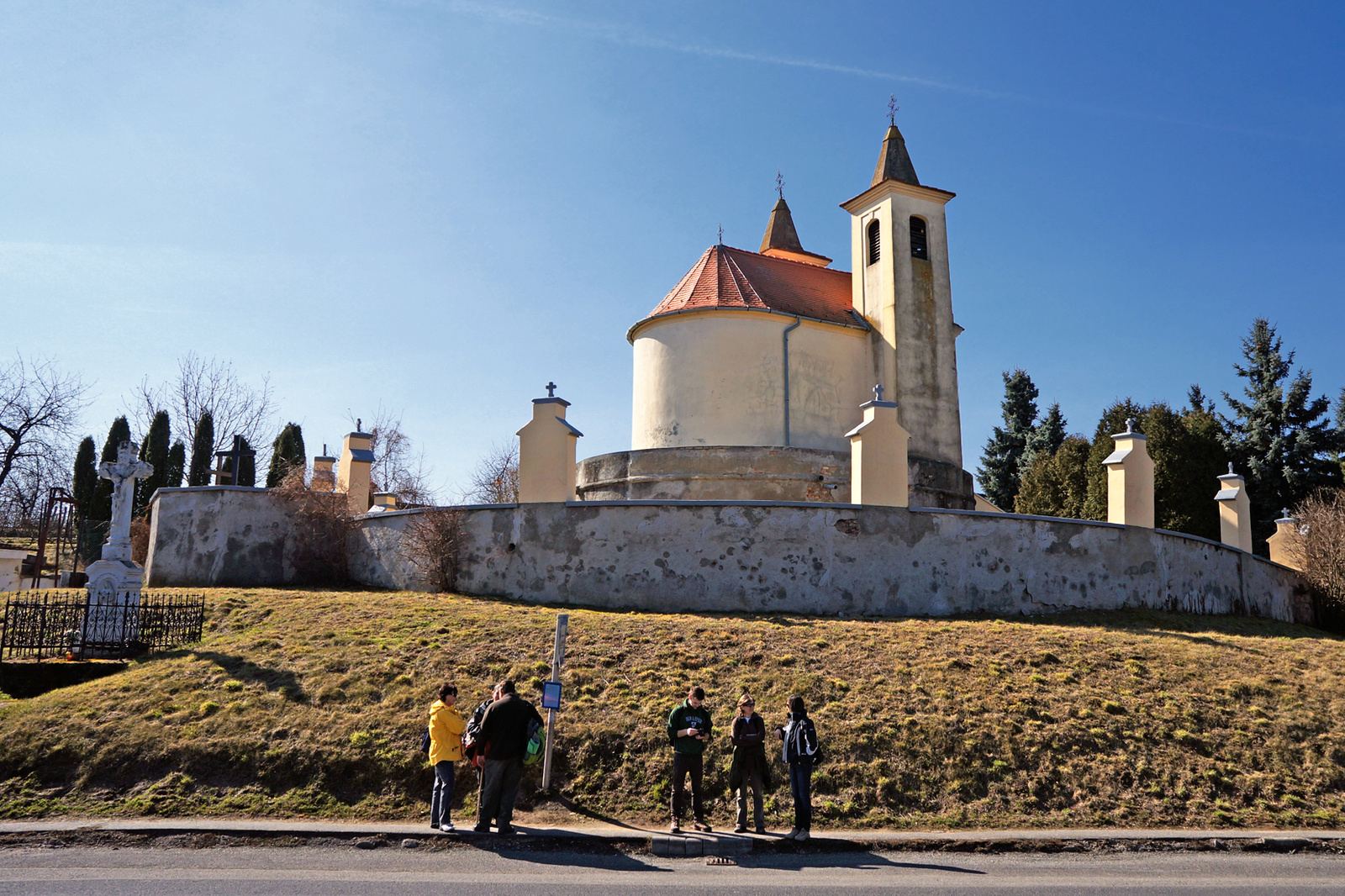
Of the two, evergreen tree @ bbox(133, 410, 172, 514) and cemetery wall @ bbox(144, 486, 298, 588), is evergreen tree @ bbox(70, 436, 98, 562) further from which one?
cemetery wall @ bbox(144, 486, 298, 588)

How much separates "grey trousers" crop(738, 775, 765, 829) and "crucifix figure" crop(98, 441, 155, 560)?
12493 millimetres

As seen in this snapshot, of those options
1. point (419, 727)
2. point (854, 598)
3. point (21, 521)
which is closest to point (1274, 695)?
point (854, 598)

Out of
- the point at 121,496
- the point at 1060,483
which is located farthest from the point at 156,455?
the point at 1060,483

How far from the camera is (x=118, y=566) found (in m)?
16.4

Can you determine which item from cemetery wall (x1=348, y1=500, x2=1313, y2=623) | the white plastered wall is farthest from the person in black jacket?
the white plastered wall

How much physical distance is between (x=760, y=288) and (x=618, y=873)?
20.3m

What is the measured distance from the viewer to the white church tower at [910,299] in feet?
85.8

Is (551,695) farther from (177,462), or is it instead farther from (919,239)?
(177,462)

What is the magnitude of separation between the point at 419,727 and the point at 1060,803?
726cm

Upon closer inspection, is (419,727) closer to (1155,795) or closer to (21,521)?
(1155,795)

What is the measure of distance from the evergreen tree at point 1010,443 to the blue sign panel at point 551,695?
127 ft

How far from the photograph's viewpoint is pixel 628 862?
8.55 m

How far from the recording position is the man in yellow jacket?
9312 millimetres

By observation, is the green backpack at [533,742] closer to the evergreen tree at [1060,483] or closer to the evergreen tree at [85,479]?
the evergreen tree at [1060,483]
